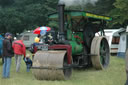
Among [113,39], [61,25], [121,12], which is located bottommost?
[113,39]

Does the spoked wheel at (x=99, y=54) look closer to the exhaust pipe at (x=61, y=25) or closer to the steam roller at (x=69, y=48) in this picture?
the steam roller at (x=69, y=48)

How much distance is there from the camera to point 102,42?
10.7 metres

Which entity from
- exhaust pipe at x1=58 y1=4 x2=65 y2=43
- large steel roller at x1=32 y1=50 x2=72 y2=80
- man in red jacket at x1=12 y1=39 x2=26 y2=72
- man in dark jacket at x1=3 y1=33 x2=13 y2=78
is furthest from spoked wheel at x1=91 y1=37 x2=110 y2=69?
man in dark jacket at x1=3 y1=33 x2=13 y2=78

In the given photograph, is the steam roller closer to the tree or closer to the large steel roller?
the large steel roller

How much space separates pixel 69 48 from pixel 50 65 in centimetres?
84

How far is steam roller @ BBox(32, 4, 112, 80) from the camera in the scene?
24.2 ft

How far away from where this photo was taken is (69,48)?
7.77 metres

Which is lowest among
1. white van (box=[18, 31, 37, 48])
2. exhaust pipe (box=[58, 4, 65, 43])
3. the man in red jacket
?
white van (box=[18, 31, 37, 48])

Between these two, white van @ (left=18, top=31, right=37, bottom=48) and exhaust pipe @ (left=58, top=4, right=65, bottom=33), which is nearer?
exhaust pipe @ (left=58, top=4, right=65, bottom=33)

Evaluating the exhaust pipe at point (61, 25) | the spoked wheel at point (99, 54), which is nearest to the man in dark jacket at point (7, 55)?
the exhaust pipe at point (61, 25)

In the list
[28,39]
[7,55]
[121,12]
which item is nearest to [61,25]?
[7,55]

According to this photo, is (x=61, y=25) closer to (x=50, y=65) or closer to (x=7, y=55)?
(x=50, y=65)

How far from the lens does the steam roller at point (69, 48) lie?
24.2ft

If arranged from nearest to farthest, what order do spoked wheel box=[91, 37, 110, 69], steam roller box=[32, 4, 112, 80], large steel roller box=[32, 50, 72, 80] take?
large steel roller box=[32, 50, 72, 80] → steam roller box=[32, 4, 112, 80] → spoked wheel box=[91, 37, 110, 69]
